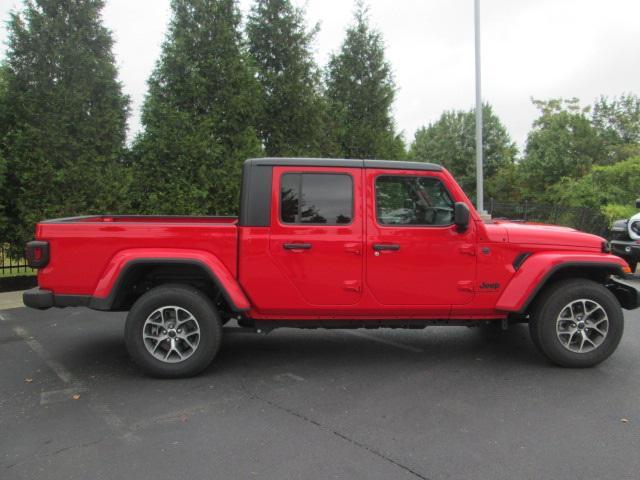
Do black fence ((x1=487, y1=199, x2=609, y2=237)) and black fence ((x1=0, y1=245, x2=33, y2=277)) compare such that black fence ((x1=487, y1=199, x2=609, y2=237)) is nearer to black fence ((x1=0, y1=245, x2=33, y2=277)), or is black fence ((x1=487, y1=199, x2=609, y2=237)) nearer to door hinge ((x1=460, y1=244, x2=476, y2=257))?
door hinge ((x1=460, y1=244, x2=476, y2=257))

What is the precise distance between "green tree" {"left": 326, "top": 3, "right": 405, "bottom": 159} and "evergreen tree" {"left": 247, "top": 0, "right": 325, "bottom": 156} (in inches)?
69.3

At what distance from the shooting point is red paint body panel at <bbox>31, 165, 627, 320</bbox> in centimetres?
420

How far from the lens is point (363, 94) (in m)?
14.4

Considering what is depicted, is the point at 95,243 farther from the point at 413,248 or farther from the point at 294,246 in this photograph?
the point at 413,248

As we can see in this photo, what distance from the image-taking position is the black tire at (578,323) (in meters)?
4.42

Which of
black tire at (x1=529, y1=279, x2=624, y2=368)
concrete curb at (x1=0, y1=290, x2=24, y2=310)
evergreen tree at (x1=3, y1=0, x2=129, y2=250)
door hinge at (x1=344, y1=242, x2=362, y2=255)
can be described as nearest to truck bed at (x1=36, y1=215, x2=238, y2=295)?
door hinge at (x1=344, y1=242, x2=362, y2=255)

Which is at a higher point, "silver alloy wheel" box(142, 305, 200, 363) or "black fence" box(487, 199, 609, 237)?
"black fence" box(487, 199, 609, 237)

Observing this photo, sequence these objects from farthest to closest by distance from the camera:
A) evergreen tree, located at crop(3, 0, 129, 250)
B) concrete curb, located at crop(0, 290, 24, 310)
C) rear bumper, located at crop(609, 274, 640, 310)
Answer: evergreen tree, located at crop(3, 0, 129, 250)
concrete curb, located at crop(0, 290, 24, 310)
rear bumper, located at crop(609, 274, 640, 310)

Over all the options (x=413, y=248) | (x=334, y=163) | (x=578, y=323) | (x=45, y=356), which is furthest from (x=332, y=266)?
(x=45, y=356)

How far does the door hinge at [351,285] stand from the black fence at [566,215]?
43.0 ft

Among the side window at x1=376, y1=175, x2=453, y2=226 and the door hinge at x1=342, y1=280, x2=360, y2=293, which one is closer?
the door hinge at x1=342, y1=280, x2=360, y2=293

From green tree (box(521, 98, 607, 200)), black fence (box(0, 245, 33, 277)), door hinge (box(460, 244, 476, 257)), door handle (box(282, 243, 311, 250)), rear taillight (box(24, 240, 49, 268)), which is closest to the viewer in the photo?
rear taillight (box(24, 240, 49, 268))

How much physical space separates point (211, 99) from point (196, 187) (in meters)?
2.00

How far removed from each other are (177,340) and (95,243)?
3.55 ft
